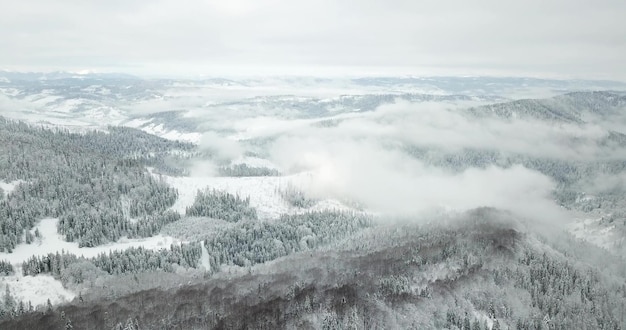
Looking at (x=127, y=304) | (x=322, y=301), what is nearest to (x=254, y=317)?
(x=322, y=301)

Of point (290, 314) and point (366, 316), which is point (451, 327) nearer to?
point (366, 316)

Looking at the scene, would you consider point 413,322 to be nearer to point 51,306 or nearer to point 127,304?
point 127,304

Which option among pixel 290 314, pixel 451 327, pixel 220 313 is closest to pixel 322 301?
pixel 290 314

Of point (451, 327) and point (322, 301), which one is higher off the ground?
point (322, 301)

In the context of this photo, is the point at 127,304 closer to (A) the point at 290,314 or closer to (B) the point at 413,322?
(A) the point at 290,314

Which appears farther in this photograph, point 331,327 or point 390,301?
point 390,301

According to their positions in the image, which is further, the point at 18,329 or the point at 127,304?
the point at 127,304

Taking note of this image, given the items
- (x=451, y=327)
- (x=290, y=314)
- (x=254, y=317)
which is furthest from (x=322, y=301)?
(x=451, y=327)
